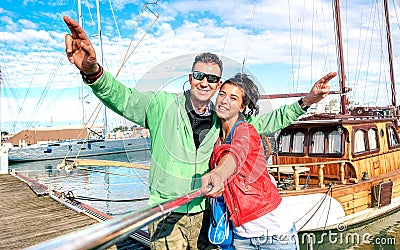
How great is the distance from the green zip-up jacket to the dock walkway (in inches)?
176

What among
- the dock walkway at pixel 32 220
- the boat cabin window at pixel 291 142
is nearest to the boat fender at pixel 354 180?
the boat cabin window at pixel 291 142

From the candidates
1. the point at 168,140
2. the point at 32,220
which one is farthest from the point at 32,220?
the point at 168,140

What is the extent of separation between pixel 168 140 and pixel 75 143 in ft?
107

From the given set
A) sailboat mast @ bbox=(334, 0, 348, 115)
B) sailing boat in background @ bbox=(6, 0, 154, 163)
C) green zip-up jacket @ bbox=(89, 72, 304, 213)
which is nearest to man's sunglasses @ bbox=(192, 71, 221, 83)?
green zip-up jacket @ bbox=(89, 72, 304, 213)

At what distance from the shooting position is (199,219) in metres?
2.54

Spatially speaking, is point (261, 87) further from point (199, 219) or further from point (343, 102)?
point (343, 102)

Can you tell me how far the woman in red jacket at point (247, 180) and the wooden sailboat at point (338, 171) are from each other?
633 cm

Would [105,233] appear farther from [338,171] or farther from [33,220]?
[338,171]

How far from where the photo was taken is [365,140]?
10266 millimetres

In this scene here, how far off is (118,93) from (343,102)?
448 inches

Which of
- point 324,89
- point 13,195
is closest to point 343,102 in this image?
point 324,89

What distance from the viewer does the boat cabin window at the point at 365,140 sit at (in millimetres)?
9805

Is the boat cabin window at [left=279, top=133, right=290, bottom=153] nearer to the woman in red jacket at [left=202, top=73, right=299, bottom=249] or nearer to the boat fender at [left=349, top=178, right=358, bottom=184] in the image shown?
the boat fender at [left=349, top=178, right=358, bottom=184]

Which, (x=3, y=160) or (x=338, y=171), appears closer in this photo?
(x=338, y=171)
